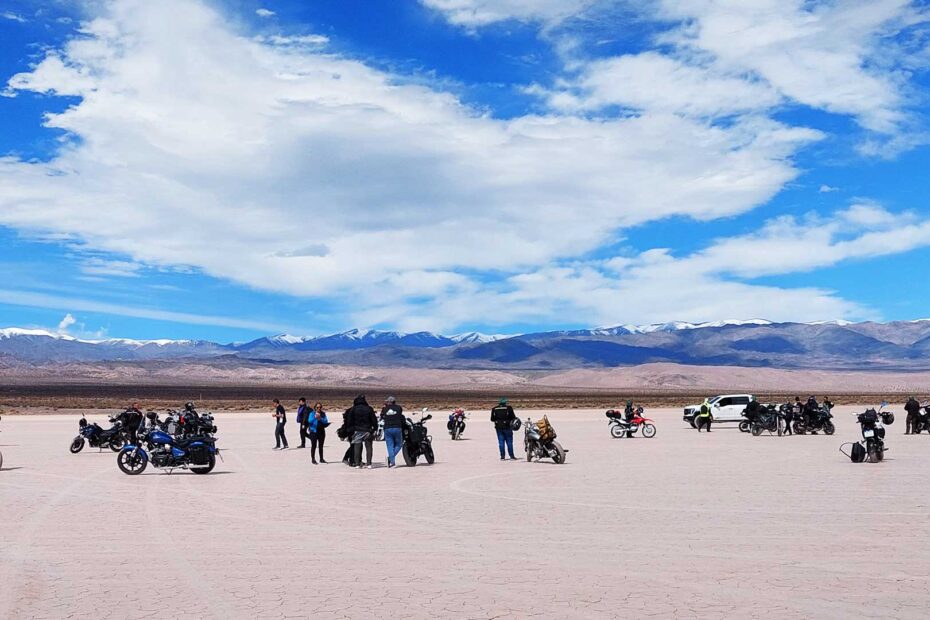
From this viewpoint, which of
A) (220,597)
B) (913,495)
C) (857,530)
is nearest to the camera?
(220,597)

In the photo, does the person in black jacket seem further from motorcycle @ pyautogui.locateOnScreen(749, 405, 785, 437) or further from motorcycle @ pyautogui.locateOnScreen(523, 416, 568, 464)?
motorcycle @ pyautogui.locateOnScreen(749, 405, 785, 437)

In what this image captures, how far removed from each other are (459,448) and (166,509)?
54.8ft

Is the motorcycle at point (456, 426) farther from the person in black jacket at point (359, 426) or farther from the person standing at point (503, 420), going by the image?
the person in black jacket at point (359, 426)

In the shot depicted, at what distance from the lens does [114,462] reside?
2514 cm

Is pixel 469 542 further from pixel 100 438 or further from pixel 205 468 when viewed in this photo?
pixel 100 438

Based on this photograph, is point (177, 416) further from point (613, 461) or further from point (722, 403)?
point (722, 403)

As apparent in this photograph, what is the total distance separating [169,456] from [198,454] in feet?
2.35

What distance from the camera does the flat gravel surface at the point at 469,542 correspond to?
8.76m

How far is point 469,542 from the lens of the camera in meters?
12.0

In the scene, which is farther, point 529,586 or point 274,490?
point 274,490

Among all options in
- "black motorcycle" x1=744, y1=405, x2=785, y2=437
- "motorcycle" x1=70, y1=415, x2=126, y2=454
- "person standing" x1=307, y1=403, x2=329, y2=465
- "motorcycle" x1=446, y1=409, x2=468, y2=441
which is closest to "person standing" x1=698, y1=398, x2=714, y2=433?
"black motorcycle" x1=744, y1=405, x2=785, y2=437

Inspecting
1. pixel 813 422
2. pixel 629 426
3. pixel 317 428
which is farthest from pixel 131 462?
pixel 813 422

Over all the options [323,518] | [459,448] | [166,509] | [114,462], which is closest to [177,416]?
[114,462]

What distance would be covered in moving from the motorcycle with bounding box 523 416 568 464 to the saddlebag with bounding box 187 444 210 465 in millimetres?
8485
